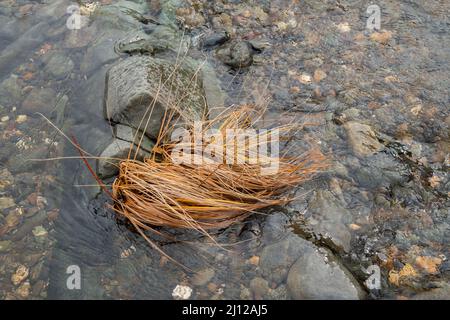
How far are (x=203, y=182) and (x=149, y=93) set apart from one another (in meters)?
0.89

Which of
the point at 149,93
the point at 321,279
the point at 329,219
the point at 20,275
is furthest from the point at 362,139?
the point at 20,275

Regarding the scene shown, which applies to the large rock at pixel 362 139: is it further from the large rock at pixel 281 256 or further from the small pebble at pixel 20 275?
the small pebble at pixel 20 275

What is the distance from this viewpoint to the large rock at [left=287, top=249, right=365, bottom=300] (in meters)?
3.15

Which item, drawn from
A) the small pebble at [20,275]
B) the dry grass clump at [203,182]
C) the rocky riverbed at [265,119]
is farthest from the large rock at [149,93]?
the small pebble at [20,275]

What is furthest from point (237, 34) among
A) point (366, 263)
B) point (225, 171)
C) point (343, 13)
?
point (366, 263)

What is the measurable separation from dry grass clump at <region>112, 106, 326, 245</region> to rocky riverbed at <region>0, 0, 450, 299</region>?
126 millimetres

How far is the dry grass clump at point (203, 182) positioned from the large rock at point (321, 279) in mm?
575

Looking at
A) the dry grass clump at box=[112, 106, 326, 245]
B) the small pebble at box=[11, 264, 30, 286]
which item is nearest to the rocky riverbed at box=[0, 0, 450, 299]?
the small pebble at box=[11, 264, 30, 286]

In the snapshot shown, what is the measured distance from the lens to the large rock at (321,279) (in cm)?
315

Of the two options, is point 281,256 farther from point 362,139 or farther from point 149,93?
point 149,93

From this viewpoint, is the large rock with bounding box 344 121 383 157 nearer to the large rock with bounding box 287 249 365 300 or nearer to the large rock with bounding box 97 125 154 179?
the large rock with bounding box 287 249 365 300

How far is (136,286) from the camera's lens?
3.43 meters

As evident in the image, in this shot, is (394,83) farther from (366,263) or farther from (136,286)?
(136,286)

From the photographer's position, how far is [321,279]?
3.20m
